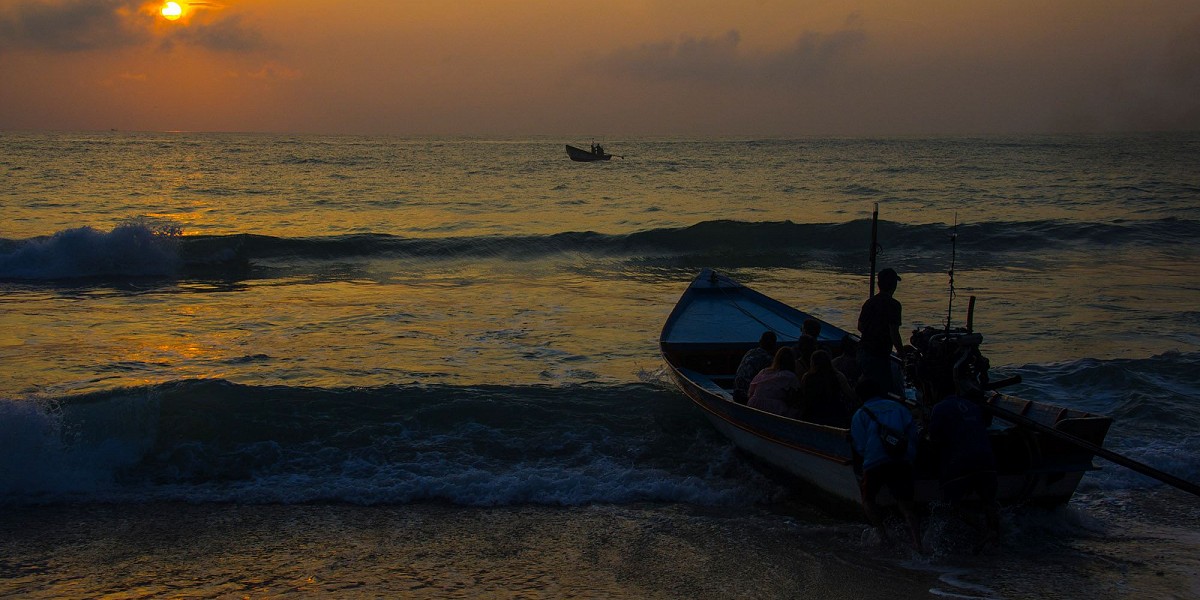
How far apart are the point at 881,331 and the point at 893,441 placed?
1674mm

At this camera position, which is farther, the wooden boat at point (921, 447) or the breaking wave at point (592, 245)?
the breaking wave at point (592, 245)

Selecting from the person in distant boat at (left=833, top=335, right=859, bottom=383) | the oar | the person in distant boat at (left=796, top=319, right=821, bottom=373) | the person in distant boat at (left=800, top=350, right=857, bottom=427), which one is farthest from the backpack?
the person in distant boat at (left=796, top=319, right=821, bottom=373)

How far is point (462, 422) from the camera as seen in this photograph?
34.6ft

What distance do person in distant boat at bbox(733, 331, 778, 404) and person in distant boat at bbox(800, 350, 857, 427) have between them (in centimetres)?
105

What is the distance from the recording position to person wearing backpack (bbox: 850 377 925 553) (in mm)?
6648

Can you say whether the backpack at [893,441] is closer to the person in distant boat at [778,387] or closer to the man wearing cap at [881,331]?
the man wearing cap at [881,331]

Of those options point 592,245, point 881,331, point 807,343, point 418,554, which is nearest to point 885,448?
point 881,331

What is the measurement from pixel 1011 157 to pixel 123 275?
214 feet

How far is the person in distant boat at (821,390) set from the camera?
805cm

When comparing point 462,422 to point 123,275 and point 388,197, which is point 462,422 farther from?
point 388,197

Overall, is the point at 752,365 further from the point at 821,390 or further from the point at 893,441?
the point at 893,441

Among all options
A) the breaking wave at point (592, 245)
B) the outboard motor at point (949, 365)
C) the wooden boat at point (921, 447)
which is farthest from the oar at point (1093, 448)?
the breaking wave at point (592, 245)

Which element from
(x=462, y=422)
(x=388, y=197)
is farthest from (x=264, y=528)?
(x=388, y=197)

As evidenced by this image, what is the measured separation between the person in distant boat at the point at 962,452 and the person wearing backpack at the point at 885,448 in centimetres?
20
